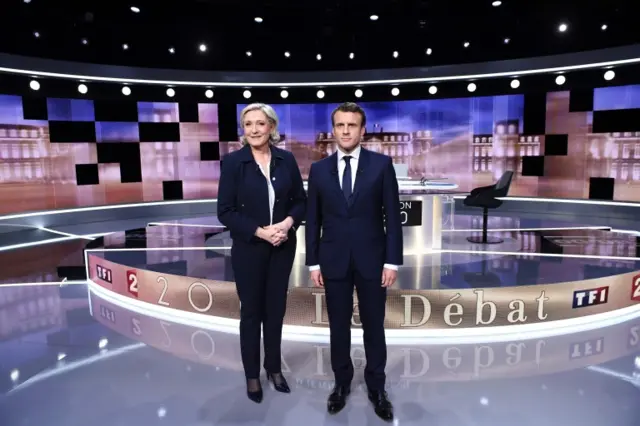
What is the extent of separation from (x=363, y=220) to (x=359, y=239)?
0.08 metres

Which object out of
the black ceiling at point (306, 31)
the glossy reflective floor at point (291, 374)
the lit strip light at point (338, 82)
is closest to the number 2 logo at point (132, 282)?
the glossy reflective floor at point (291, 374)

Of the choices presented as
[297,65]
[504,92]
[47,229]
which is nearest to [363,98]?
[297,65]

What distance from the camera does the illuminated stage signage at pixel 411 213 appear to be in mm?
4135

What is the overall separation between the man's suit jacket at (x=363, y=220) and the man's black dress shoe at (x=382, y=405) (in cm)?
55

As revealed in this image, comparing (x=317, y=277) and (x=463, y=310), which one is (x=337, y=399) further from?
(x=463, y=310)

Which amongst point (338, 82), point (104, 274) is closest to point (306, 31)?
point (338, 82)

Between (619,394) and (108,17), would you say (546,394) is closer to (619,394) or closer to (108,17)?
(619,394)

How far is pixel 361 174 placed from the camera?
1913mm

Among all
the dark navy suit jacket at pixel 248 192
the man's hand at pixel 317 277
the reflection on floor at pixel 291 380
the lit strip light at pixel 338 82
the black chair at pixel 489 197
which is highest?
the lit strip light at pixel 338 82

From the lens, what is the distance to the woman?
79.4 inches

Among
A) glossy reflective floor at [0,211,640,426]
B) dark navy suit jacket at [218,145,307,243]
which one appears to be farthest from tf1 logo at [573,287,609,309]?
dark navy suit jacket at [218,145,307,243]

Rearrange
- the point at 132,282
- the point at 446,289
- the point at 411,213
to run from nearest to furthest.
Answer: the point at 446,289 → the point at 132,282 → the point at 411,213

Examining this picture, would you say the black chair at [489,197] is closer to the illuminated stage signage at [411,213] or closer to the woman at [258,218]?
the illuminated stage signage at [411,213]

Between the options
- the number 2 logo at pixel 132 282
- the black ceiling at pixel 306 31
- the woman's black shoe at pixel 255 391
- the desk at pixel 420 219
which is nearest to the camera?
the woman's black shoe at pixel 255 391
